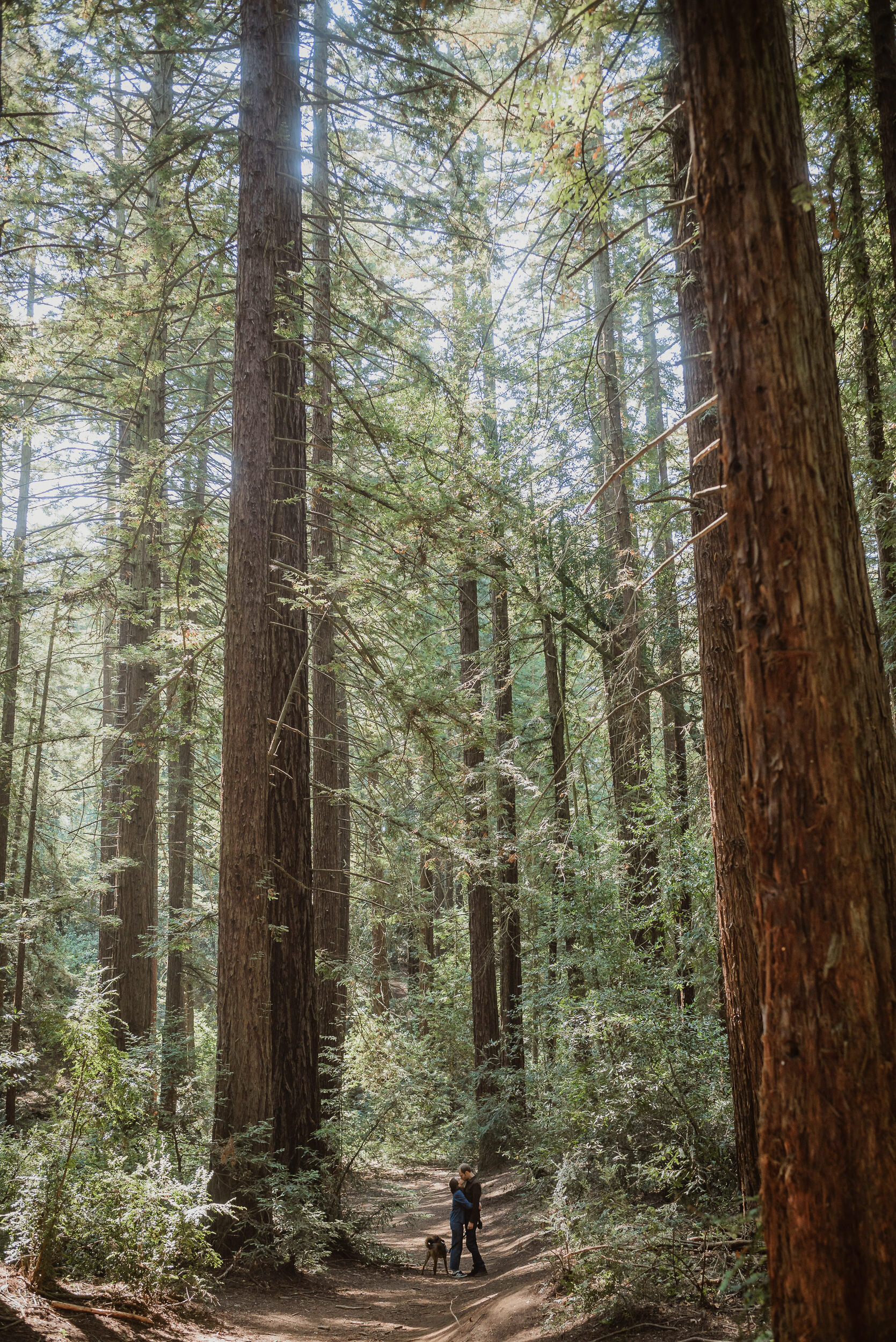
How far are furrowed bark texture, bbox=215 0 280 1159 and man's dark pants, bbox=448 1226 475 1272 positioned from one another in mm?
3926

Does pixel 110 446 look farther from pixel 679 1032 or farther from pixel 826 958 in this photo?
pixel 826 958

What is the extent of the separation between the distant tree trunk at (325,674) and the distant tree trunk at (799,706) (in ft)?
20.6

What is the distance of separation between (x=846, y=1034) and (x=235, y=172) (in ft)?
33.3

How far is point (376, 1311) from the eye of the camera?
7.18 m

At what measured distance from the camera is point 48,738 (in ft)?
38.7

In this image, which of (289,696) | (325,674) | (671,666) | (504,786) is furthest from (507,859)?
(289,696)

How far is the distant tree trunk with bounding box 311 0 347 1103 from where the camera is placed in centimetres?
1016

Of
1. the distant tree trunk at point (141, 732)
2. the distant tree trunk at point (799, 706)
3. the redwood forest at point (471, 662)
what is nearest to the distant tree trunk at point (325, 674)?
the redwood forest at point (471, 662)

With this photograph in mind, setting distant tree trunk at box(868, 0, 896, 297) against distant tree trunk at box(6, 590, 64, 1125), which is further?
distant tree trunk at box(6, 590, 64, 1125)

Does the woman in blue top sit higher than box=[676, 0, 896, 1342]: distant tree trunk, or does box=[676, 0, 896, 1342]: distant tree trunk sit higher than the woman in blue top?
box=[676, 0, 896, 1342]: distant tree trunk

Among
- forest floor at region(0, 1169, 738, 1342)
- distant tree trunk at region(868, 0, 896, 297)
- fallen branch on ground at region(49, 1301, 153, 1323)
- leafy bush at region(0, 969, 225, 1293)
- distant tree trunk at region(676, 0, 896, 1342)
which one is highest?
distant tree trunk at region(868, 0, 896, 297)

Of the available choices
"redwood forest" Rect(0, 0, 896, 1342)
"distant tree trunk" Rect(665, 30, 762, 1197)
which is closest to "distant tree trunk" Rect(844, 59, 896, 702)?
"redwood forest" Rect(0, 0, 896, 1342)

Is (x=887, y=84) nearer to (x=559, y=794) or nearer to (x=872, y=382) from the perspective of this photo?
(x=872, y=382)

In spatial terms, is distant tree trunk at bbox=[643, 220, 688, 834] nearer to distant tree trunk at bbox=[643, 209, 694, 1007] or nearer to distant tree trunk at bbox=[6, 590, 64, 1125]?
distant tree trunk at bbox=[643, 209, 694, 1007]
